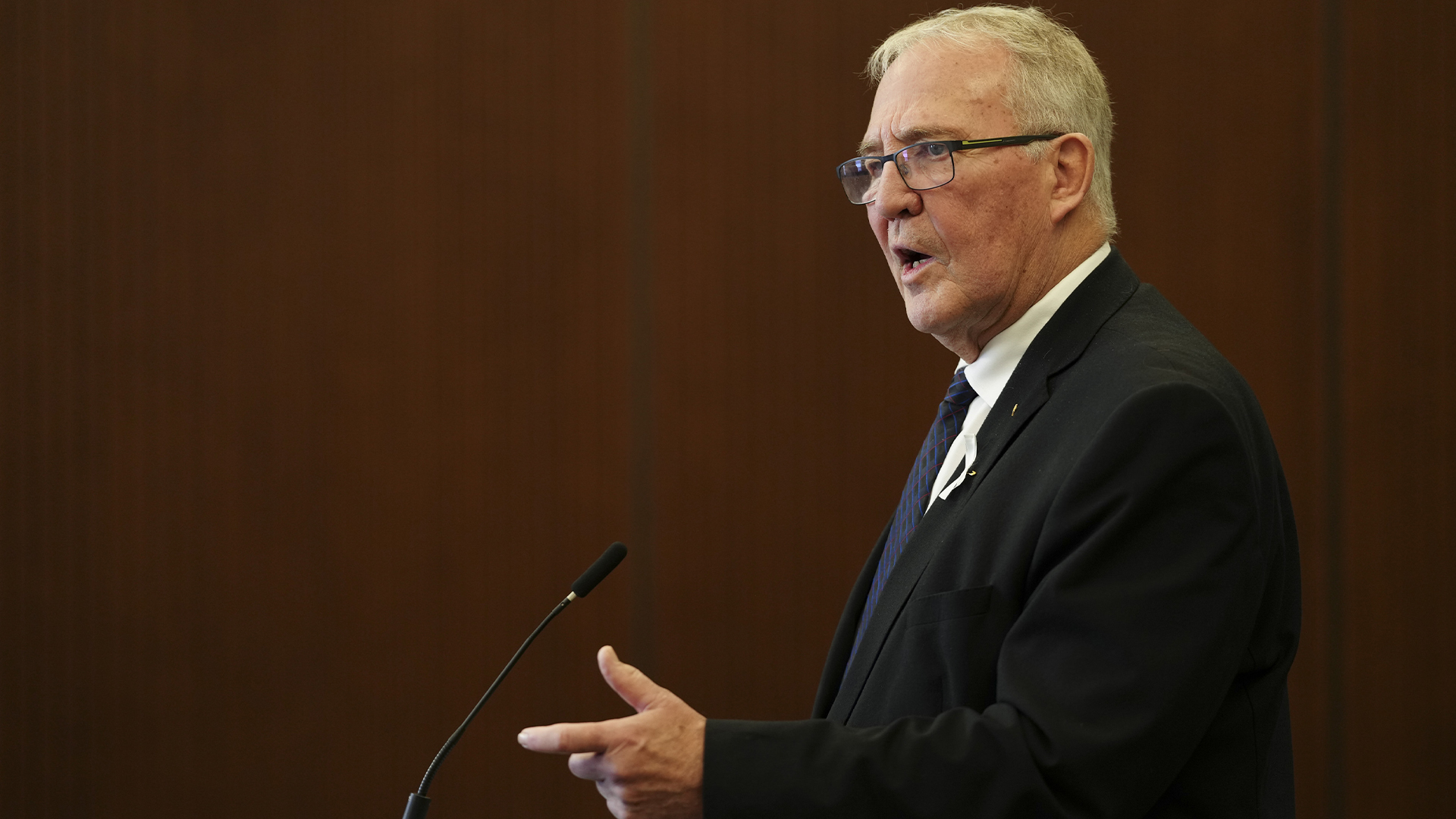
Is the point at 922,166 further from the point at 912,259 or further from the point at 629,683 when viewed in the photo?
the point at 629,683

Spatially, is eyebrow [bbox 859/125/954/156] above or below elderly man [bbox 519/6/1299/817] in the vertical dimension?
above

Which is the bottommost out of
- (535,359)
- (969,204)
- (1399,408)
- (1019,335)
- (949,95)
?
(1399,408)

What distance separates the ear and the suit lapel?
0.11 m

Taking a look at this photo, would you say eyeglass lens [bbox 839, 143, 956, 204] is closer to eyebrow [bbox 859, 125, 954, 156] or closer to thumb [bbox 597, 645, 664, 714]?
eyebrow [bbox 859, 125, 954, 156]

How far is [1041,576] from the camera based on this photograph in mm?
1048

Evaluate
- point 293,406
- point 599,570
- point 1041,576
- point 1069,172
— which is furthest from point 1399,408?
point 293,406

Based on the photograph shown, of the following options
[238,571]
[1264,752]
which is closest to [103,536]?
[238,571]

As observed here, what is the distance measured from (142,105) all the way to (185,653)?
1.21 m

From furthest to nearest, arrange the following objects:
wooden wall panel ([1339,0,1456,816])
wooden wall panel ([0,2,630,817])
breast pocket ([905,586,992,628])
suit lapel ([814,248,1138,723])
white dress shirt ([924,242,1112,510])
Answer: wooden wall panel ([1339,0,1456,816]) < wooden wall panel ([0,2,630,817]) < white dress shirt ([924,242,1112,510]) < suit lapel ([814,248,1138,723]) < breast pocket ([905,586,992,628])

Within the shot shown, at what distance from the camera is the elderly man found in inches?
37.9

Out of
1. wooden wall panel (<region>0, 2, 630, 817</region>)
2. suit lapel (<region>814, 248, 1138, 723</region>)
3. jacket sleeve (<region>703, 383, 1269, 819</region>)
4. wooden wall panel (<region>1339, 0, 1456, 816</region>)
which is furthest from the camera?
wooden wall panel (<region>1339, 0, 1456, 816</region>)

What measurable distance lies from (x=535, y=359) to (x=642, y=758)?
5.38ft

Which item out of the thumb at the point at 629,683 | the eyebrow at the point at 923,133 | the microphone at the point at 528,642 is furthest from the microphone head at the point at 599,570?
the eyebrow at the point at 923,133

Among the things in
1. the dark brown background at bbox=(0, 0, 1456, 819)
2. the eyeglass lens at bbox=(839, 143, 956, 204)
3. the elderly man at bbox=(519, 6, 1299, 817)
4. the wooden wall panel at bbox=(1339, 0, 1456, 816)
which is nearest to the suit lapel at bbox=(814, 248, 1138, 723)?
the elderly man at bbox=(519, 6, 1299, 817)
